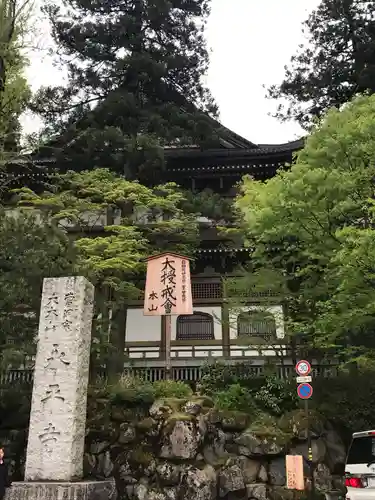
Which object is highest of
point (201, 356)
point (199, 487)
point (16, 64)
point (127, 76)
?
point (127, 76)

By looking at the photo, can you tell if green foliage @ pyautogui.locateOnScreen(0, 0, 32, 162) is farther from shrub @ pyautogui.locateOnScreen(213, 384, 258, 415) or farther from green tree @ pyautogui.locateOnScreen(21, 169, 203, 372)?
shrub @ pyautogui.locateOnScreen(213, 384, 258, 415)

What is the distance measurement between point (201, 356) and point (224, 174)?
8976mm

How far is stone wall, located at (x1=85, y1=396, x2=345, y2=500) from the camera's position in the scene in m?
12.6

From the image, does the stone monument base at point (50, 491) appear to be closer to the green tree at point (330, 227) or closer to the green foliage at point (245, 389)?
the green foliage at point (245, 389)

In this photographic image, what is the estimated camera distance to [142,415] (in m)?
13.8

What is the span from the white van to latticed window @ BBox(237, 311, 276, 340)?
7.99 metres

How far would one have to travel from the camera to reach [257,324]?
19375mm

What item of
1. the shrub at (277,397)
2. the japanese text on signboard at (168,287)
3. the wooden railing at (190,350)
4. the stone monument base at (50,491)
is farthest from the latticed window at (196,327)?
the stone monument base at (50,491)

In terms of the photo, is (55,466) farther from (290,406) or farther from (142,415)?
(290,406)

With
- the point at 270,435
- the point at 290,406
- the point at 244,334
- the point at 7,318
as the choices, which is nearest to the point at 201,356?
the point at 244,334

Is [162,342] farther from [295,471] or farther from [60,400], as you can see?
[295,471]

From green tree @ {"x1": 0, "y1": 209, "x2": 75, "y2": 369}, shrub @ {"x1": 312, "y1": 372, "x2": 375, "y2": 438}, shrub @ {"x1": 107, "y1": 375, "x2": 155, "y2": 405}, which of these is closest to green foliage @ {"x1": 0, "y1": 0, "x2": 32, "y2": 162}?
green tree @ {"x1": 0, "y1": 209, "x2": 75, "y2": 369}

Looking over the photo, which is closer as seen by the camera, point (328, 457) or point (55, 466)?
point (55, 466)

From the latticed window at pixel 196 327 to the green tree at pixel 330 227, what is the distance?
618cm
